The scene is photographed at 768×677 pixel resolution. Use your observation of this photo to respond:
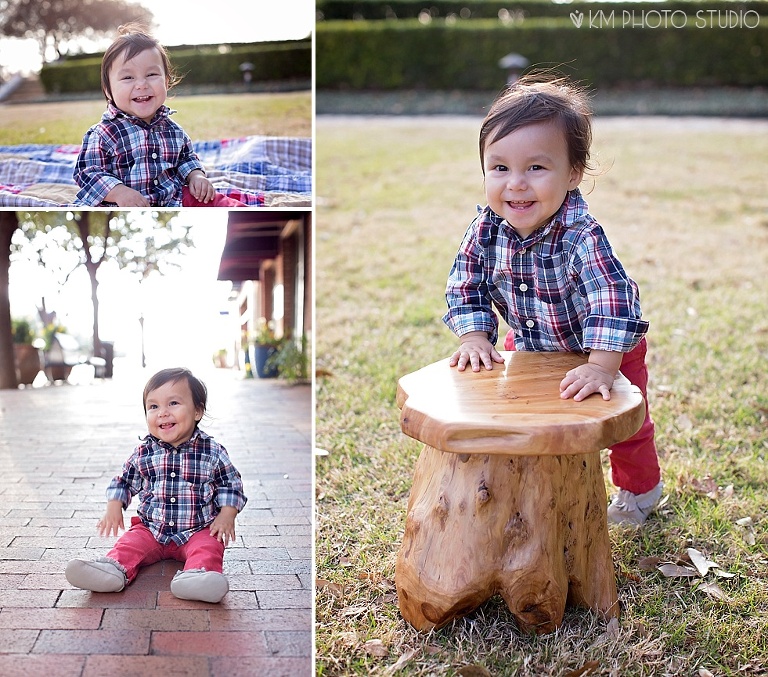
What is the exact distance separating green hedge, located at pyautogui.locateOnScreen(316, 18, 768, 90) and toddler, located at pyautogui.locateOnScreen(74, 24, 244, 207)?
9.59m

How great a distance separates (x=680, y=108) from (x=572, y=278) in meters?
10.5

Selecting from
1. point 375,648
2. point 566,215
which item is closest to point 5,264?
point 375,648

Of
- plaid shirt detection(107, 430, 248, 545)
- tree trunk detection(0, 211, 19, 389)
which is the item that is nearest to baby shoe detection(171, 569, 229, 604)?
plaid shirt detection(107, 430, 248, 545)

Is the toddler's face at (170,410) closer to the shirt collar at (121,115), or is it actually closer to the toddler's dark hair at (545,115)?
the shirt collar at (121,115)

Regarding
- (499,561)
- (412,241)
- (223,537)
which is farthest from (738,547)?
(412,241)

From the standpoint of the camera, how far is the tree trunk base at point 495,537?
1941 mm

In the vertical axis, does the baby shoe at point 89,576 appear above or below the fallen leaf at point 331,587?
above

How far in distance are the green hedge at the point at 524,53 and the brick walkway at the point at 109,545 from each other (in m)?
9.79

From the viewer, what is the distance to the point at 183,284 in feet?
7.41

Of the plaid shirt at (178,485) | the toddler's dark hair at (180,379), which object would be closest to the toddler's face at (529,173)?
the toddler's dark hair at (180,379)

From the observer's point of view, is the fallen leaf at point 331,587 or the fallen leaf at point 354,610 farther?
the fallen leaf at point 331,587

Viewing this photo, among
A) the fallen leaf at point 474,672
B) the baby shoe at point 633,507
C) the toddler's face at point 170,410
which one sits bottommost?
the fallen leaf at point 474,672

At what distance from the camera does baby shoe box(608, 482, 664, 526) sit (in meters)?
2.75

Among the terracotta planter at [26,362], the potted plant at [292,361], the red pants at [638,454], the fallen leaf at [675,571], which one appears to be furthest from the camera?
the potted plant at [292,361]
